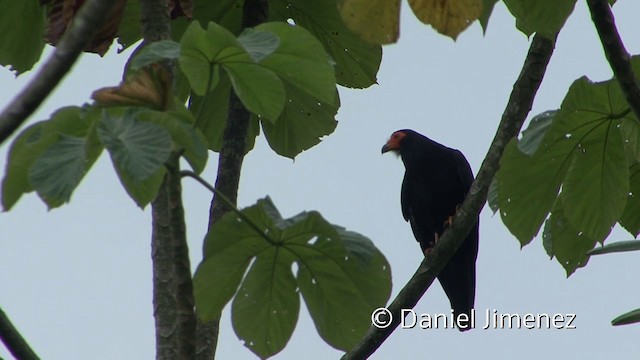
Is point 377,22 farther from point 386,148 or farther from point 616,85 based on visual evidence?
point 386,148

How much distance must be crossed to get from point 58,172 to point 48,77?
266 millimetres

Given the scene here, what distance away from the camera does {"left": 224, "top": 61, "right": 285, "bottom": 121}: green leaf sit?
7.38 feet

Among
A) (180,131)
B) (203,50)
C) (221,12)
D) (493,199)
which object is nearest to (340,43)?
(221,12)

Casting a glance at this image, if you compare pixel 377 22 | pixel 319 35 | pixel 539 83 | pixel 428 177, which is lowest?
pixel 377 22

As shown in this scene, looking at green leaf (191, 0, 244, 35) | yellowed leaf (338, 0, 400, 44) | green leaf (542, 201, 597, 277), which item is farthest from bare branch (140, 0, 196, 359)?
green leaf (191, 0, 244, 35)

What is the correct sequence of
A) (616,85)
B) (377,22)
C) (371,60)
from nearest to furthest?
(377,22), (616,85), (371,60)

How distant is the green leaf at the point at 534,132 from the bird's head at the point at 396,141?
5079 millimetres

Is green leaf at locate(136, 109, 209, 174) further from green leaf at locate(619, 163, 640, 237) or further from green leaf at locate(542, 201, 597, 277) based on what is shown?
green leaf at locate(619, 163, 640, 237)

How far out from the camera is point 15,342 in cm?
220

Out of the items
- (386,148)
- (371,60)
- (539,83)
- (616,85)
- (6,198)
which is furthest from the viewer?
(386,148)

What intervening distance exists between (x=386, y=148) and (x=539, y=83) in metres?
4.24

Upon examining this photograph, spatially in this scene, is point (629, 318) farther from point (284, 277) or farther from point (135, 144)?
point (135, 144)

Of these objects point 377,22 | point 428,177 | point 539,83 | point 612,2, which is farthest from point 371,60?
point 428,177

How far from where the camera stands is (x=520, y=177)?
2635 millimetres
